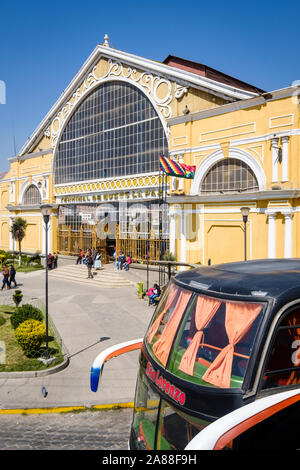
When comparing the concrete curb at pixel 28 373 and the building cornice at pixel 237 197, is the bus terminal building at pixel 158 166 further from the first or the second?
the concrete curb at pixel 28 373

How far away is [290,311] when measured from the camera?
12.1 feet

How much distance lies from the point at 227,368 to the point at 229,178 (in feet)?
59.5

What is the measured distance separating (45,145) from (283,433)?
1400 inches

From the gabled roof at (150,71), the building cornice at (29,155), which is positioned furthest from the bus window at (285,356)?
the building cornice at (29,155)

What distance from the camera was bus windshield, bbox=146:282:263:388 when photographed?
3.64m

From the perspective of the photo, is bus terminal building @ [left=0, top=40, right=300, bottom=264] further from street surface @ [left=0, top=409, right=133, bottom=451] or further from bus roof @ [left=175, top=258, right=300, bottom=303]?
bus roof @ [left=175, top=258, right=300, bottom=303]

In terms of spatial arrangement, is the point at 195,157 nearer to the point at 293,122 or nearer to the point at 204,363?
the point at 293,122

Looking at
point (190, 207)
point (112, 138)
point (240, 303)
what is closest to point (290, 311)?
A: point (240, 303)

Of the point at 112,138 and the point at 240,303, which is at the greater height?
the point at 112,138

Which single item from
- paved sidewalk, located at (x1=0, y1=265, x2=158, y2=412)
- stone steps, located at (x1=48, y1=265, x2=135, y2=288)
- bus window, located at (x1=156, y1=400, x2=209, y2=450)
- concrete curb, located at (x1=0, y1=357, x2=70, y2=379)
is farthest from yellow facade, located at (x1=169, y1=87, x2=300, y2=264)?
bus window, located at (x1=156, y1=400, x2=209, y2=450)

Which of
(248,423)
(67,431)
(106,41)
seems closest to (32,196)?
(106,41)

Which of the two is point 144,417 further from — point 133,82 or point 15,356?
point 133,82

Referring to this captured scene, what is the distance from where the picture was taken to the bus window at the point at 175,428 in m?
3.66

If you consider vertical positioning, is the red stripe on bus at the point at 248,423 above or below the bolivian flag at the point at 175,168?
below
